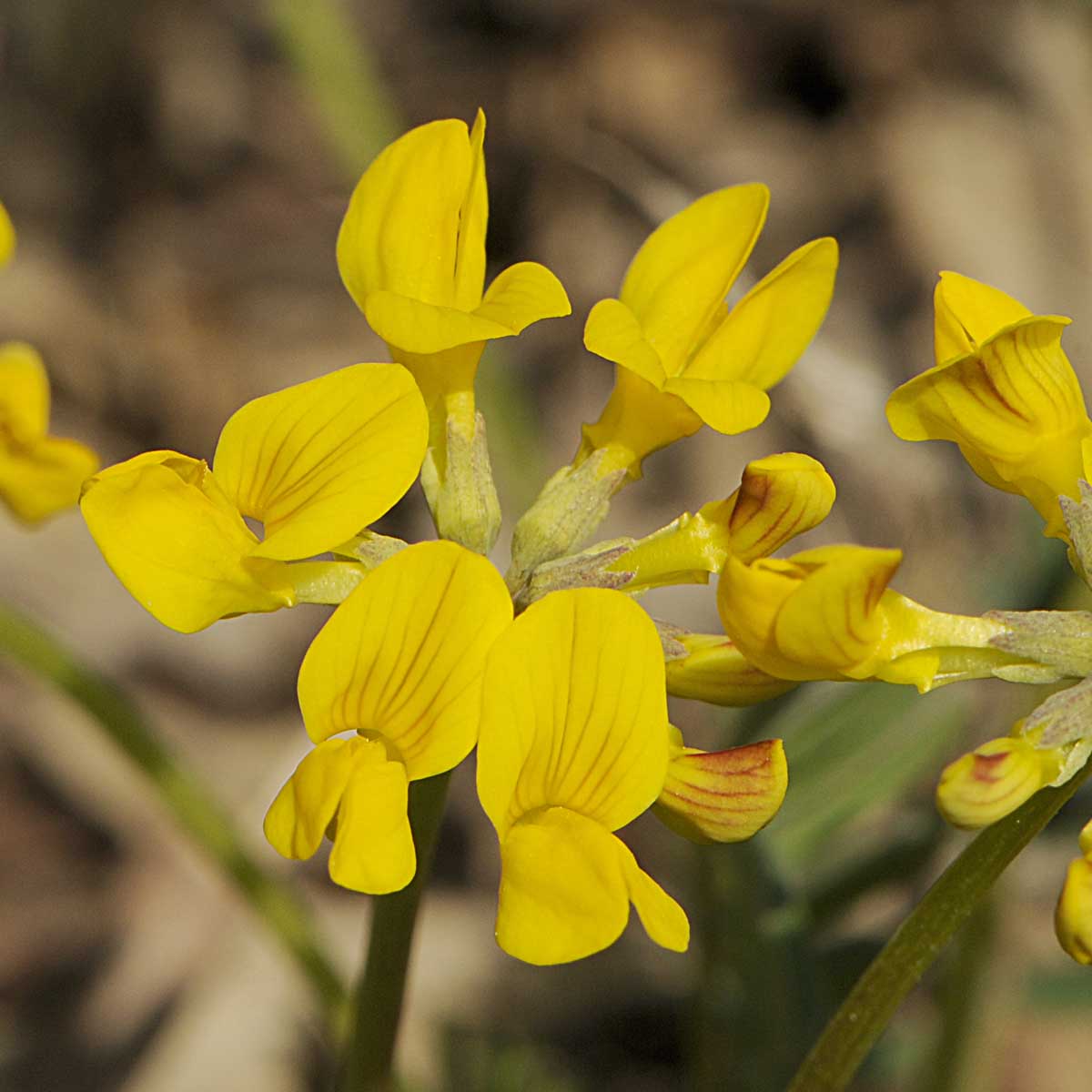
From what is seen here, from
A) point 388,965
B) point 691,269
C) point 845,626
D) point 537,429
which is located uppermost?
point 691,269

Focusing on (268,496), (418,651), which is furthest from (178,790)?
(418,651)

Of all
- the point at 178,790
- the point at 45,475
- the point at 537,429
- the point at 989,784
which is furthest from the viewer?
the point at 537,429

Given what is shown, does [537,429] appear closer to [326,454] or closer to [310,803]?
[326,454]

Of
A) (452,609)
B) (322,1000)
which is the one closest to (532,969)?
(322,1000)

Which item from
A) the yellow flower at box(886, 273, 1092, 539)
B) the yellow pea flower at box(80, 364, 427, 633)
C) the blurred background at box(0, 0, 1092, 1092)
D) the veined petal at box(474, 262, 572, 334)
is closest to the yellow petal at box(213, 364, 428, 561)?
the yellow pea flower at box(80, 364, 427, 633)

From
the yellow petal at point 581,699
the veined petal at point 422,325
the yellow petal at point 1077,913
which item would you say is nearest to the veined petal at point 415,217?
the veined petal at point 422,325
